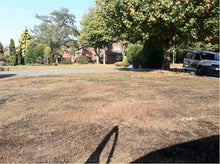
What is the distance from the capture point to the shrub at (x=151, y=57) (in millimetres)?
20734

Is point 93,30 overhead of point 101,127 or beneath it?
overhead

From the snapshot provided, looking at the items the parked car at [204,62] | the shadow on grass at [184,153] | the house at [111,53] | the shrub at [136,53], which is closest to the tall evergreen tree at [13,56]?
the house at [111,53]

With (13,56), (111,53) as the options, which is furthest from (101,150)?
(111,53)

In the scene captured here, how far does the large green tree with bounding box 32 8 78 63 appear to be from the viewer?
46.0 meters

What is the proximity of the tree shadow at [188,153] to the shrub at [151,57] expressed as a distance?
61.3ft

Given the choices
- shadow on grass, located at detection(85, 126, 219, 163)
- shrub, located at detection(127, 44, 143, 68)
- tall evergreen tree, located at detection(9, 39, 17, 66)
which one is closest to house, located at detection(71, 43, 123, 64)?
tall evergreen tree, located at detection(9, 39, 17, 66)

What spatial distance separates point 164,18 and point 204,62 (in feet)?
16.1

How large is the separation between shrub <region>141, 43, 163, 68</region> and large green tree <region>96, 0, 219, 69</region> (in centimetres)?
620

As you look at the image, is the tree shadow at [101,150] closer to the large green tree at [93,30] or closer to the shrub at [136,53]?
the shrub at [136,53]

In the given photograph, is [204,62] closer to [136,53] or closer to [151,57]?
[151,57]

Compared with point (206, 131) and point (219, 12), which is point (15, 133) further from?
point (219, 12)

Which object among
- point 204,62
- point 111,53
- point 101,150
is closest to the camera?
point 101,150

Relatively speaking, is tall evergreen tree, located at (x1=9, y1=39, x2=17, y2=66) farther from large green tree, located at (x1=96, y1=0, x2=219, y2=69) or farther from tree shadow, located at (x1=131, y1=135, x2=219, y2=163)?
tree shadow, located at (x1=131, y1=135, x2=219, y2=163)

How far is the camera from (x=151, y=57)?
21.0 metres
